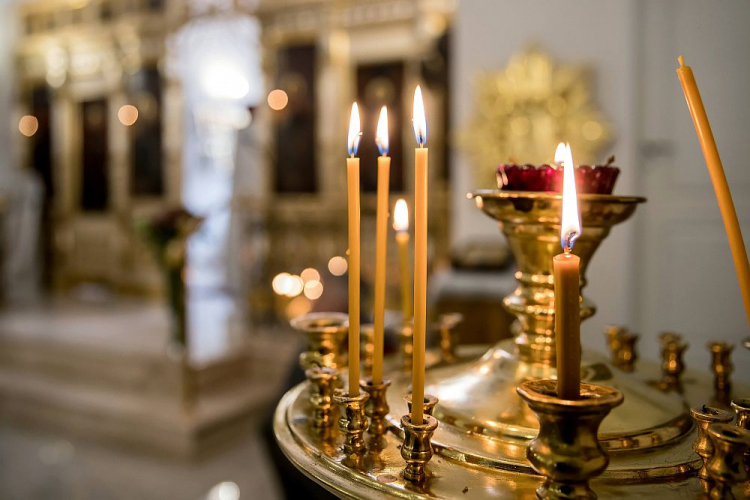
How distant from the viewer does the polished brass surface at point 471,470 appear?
497 mm

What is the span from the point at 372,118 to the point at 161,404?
363 centimetres

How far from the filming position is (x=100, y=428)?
3.95 metres

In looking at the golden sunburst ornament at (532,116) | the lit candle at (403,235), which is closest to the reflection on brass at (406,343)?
the lit candle at (403,235)

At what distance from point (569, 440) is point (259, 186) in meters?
7.12

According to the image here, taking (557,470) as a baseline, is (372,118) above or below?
above

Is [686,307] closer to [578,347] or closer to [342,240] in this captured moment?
[578,347]

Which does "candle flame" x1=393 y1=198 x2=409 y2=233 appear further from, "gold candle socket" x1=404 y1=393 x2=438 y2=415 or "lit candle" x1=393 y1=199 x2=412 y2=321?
"gold candle socket" x1=404 y1=393 x2=438 y2=415

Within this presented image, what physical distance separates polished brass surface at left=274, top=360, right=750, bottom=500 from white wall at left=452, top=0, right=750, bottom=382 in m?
2.74

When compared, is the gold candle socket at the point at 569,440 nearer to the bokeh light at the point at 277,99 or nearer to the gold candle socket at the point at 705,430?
the gold candle socket at the point at 705,430

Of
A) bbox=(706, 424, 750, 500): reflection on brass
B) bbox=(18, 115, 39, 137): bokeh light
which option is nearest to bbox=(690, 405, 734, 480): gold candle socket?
bbox=(706, 424, 750, 500): reflection on brass

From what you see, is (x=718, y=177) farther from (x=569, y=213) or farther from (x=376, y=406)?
(x=376, y=406)

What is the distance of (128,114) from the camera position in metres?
8.23

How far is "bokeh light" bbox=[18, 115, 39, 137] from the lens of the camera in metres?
8.82

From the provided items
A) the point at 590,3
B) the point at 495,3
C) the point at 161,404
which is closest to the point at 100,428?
the point at 161,404
